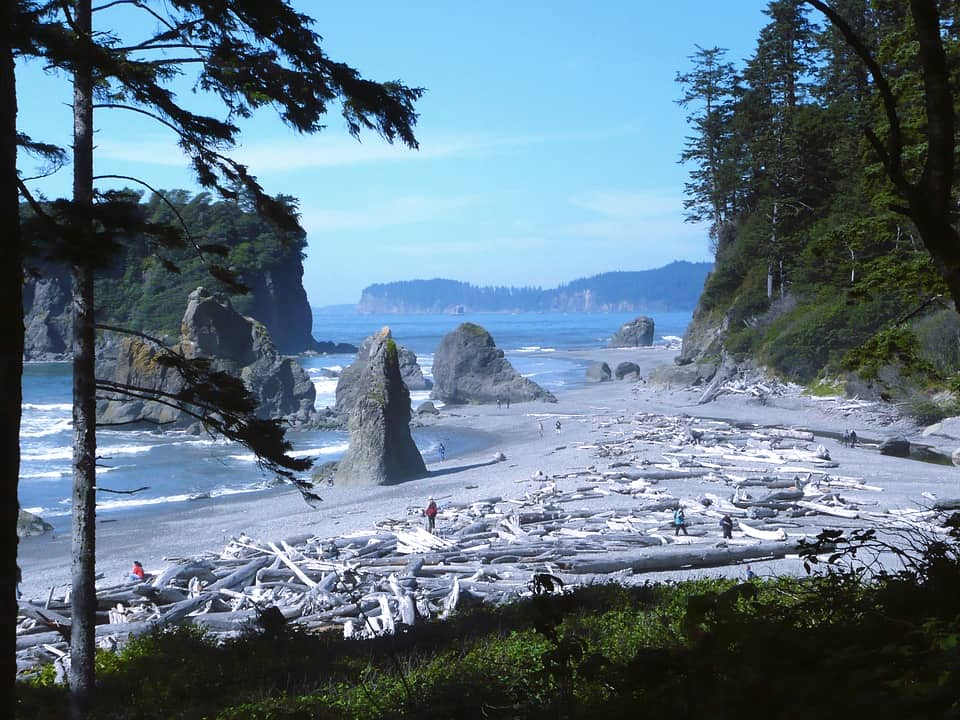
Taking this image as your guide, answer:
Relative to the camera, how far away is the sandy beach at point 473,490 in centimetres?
2189

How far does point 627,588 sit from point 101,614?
9.83 m

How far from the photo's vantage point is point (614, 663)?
4.91 m

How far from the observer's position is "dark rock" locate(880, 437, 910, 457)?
28.1 meters

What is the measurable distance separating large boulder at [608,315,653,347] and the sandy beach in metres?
81.5

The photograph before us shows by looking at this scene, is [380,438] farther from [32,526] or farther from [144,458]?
[144,458]

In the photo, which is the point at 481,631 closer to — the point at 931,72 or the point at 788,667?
the point at 788,667

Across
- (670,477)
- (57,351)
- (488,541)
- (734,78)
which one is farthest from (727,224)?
(57,351)

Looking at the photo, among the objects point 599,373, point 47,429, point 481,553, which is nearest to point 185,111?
point 481,553

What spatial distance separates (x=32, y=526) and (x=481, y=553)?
1749 centimetres

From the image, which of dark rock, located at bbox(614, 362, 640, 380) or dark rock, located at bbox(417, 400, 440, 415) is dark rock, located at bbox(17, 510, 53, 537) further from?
dark rock, located at bbox(614, 362, 640, 380)

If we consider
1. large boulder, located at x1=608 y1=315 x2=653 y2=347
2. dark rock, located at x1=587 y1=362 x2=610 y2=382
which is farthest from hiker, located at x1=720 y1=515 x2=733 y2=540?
large boulder, located at x1=608 y1=315 x2=653 y2=347

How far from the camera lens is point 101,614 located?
14.5 m

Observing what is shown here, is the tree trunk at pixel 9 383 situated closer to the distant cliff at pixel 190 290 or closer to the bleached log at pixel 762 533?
the bleached log at pixel 762 533

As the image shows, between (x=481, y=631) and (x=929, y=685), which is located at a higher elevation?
(x=929, y=685)
